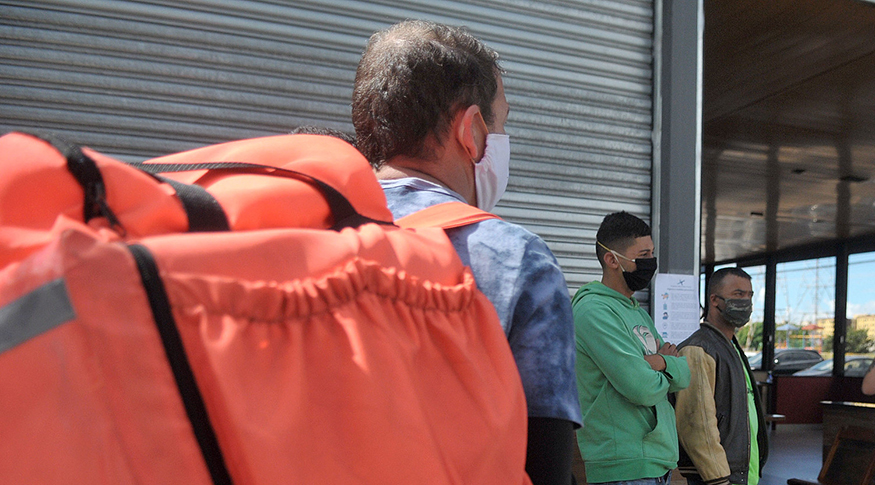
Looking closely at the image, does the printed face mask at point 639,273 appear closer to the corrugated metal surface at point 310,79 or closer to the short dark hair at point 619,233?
the short dark hair at point 619,233

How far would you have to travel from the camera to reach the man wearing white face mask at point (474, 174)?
3.16 ft

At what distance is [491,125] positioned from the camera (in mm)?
1221

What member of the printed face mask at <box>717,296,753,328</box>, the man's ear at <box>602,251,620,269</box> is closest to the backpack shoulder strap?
the man's ear at <box>602,251,620,269</box>

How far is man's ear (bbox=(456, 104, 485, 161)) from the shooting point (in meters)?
1.16

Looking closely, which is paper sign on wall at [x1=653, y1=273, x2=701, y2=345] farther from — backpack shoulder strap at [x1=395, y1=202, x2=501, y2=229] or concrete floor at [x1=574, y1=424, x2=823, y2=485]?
concrete floor at [x1=574, y1=424, x2=823, y2=485]

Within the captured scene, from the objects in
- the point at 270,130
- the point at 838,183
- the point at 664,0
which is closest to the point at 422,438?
the point at 270,130

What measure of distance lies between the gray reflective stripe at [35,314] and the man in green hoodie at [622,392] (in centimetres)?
224

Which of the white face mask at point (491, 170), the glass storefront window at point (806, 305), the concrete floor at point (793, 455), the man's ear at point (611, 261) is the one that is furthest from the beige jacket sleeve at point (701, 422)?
the glass storefront window at point (806, 305)

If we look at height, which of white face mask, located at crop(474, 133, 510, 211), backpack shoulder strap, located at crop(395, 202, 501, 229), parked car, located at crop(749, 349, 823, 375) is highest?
white face mask, located at crop(474, 133, 510, 211)

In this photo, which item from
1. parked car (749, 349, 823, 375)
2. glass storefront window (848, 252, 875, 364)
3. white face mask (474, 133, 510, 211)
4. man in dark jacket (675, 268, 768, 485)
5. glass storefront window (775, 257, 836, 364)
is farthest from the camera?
parked car (749, 349, 823, 375)

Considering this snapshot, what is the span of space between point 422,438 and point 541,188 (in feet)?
11.5

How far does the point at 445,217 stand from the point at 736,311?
3.48 metres

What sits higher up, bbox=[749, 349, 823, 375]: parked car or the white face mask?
the white face mask

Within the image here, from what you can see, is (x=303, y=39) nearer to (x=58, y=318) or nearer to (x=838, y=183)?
(x=58, y=318)
